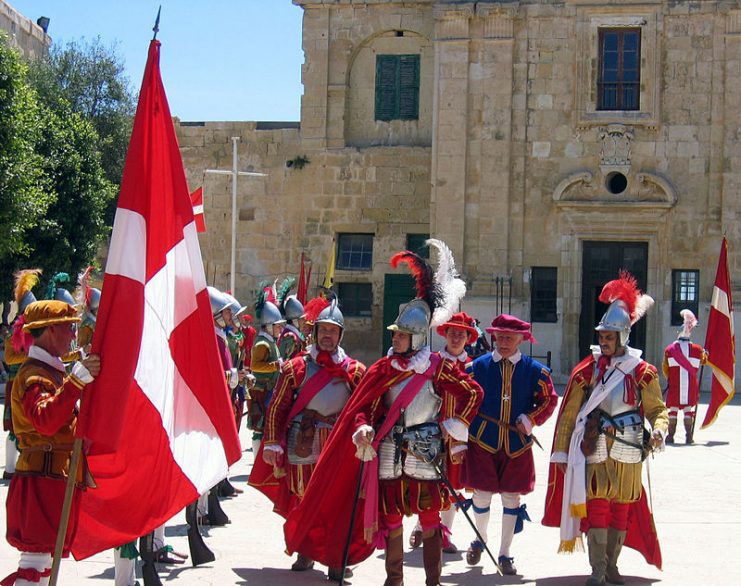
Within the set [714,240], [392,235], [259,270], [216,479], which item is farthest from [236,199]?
[216,479]

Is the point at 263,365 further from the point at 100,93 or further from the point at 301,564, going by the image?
the point at 100,93

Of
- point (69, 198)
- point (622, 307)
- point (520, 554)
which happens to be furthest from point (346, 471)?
point (69, 198)

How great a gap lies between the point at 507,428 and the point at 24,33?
2963 centimetres

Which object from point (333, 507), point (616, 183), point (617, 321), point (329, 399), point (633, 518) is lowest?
point (633, 518)

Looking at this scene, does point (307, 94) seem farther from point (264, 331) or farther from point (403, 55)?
point (264, 331)

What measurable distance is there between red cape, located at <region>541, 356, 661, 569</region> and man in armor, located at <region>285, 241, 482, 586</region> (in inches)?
43.1

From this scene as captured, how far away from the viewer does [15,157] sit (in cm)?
2148

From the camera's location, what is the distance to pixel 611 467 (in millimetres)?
8219

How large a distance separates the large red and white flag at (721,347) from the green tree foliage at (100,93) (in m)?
18.5

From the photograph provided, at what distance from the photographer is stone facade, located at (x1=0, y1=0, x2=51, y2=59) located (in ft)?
108

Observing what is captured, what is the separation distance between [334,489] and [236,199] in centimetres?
2130

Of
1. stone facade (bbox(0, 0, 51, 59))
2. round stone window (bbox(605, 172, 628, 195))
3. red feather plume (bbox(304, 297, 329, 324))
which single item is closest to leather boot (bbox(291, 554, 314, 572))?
red feather plume (bbox(304, 297, 329, 324))

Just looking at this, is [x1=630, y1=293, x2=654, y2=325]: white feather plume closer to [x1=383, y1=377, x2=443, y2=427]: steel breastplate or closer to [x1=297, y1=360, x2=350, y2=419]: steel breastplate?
[x1=383, y1=377, x2=443, y2=427]: steel breastplate

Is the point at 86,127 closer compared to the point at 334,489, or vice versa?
the point at 334,489
